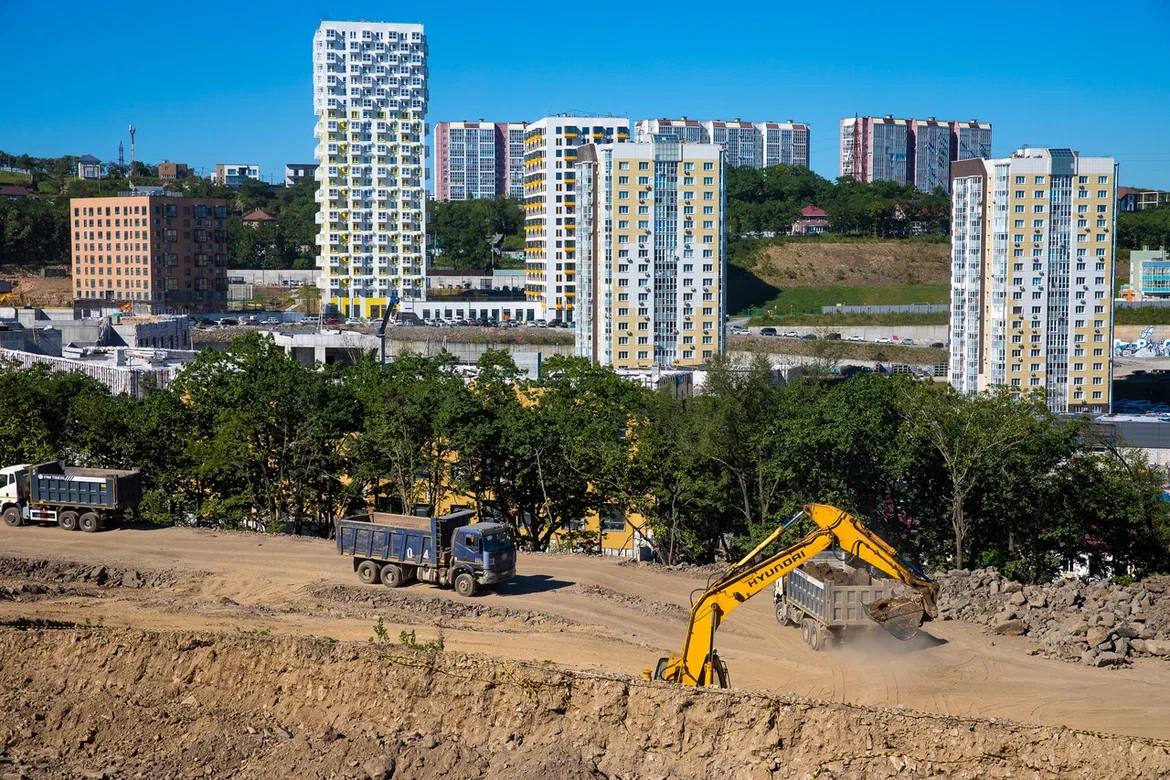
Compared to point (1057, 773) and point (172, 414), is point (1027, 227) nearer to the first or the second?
point (172, 414)

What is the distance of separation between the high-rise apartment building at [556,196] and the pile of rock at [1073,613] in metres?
66.2

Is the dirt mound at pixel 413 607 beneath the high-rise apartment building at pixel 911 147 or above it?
beneath

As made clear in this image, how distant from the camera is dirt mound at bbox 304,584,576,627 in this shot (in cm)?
1947

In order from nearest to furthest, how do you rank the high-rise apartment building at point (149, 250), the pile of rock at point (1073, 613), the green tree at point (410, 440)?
1. the pile of rock at point (1073, 613)
2. the green tree at point (410, 440)
3. the high-rise apartment building at point (149, 250)

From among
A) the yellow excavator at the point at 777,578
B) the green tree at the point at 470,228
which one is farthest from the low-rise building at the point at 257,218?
the yellow excavator at the point at 777,578

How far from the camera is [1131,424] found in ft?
149

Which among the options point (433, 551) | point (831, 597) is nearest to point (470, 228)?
point (433, 551)

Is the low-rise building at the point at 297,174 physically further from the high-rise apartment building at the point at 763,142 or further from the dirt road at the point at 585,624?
the dirt road at the point at 585,624

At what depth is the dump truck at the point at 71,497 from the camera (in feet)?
84.2

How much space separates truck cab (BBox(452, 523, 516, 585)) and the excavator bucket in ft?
19.5

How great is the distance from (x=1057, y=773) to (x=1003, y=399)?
13.4m

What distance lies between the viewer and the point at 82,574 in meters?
22.5

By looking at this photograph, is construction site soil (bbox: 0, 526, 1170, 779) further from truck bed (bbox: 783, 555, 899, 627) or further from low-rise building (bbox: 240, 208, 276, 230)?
low-rise building (bbox: 240, 208, 276, 230)

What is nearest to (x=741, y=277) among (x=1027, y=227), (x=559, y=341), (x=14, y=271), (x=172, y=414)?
(x=559, y=341)
